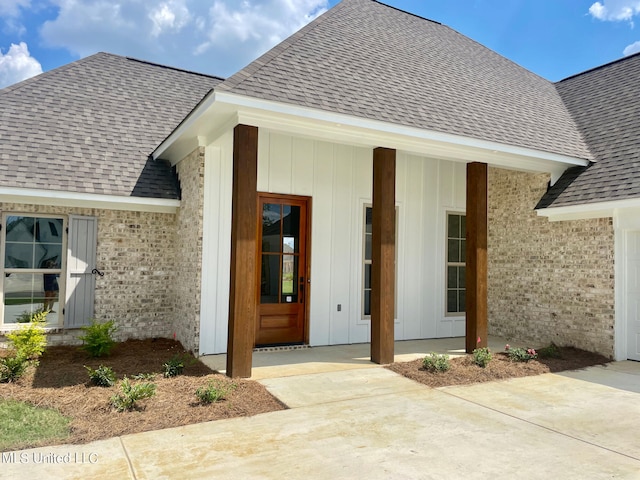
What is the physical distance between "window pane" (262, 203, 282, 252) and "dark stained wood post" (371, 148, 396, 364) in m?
1.72

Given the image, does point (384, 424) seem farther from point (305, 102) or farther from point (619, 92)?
point (619, 92)

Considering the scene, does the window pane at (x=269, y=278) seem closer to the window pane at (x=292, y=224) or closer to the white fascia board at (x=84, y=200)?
the window pane at (x=292, y=224)

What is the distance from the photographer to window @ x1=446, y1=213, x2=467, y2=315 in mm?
9117

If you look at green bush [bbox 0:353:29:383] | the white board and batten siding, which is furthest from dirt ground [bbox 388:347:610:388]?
green bush [bbox 0:353:29:383]

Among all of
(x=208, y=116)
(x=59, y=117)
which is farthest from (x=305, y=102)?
(x=59, y=117)

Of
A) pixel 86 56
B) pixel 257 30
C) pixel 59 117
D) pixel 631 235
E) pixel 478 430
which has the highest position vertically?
pixel 257 30

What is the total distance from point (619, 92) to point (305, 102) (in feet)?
24.5

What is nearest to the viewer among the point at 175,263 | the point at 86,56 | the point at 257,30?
the point at 175,263

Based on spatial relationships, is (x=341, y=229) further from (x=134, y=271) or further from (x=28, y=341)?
(x=28, y=341)

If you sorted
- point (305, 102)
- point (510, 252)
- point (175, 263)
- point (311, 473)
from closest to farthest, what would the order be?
point (311, 473) → point (305, 102) → point (175, 263) → point (510, 252)

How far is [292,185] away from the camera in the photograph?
25.1 ft

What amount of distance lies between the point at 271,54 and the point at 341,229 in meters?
3.13

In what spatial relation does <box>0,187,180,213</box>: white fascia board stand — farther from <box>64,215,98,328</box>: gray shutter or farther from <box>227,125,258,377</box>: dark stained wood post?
<box>227,125,258,377</box>: dark stained wood post

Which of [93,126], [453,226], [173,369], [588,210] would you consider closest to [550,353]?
[588,210]
